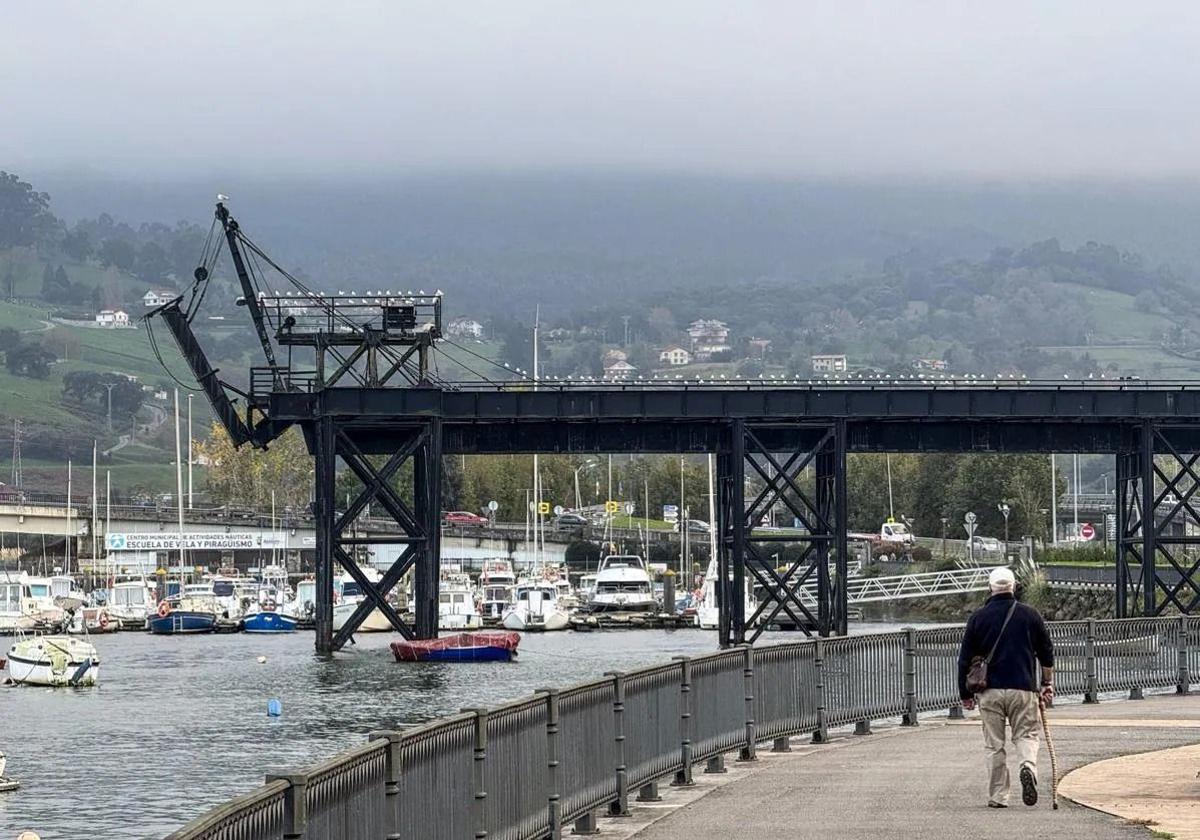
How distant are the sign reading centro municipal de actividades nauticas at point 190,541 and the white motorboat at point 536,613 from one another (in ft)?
113

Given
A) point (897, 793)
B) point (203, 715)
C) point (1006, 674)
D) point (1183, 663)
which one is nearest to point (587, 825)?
point (897, 793)

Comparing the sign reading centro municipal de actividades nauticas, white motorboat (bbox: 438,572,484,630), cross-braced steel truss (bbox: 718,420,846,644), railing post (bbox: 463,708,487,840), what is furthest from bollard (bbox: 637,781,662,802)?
the sign reading centro municipal de actividades nauticas

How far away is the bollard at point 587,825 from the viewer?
25.0 meters

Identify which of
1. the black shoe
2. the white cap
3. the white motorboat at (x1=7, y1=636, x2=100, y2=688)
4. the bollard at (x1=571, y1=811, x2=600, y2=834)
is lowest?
the white motorboat at (x1=7, y1=636, x2=100, y2=688)

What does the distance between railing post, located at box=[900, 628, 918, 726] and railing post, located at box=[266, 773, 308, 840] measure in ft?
75.4

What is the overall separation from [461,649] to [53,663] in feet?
56.1

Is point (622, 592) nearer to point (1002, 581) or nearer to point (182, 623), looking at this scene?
point (182, 623)

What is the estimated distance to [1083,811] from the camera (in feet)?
81.3

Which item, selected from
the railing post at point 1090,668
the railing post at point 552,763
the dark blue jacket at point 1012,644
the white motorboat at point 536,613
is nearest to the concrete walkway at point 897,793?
the railing post at point 552,763

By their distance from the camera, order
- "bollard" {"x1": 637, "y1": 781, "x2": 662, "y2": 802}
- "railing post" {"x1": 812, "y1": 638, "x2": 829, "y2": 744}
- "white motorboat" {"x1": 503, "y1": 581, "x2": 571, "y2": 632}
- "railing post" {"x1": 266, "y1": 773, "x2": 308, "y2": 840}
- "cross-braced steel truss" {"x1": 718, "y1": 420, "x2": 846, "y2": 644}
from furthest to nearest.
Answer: "white motorboat" {"x1": 503, "y1": 581, "x2": 571, "y2": 632}, "cross-braced steel truss" {"x1": 718, "y1": 420, "x2": 846, "y2": 644}, "railing post" {"x1": 812, "y1": 638, "x2": 829, "y2": 744}, "bollard" {"x1": 637, "y1": 781, "x2": 662, "y2": 802}, "railing post" {"x1": 266, "y1": 773, "x2": 308, "y2": 840}

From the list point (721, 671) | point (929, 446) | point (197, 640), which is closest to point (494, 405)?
point (929, 446)

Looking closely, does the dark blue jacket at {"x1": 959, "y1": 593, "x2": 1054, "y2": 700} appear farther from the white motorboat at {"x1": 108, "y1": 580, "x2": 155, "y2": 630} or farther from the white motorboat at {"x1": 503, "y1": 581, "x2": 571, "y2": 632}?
the white motorboat at {"x1": 108, "y1": 580, "x2": 155, "y2": 630}

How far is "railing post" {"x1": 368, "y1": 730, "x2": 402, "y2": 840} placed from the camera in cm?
1820

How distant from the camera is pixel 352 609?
4951 inches
